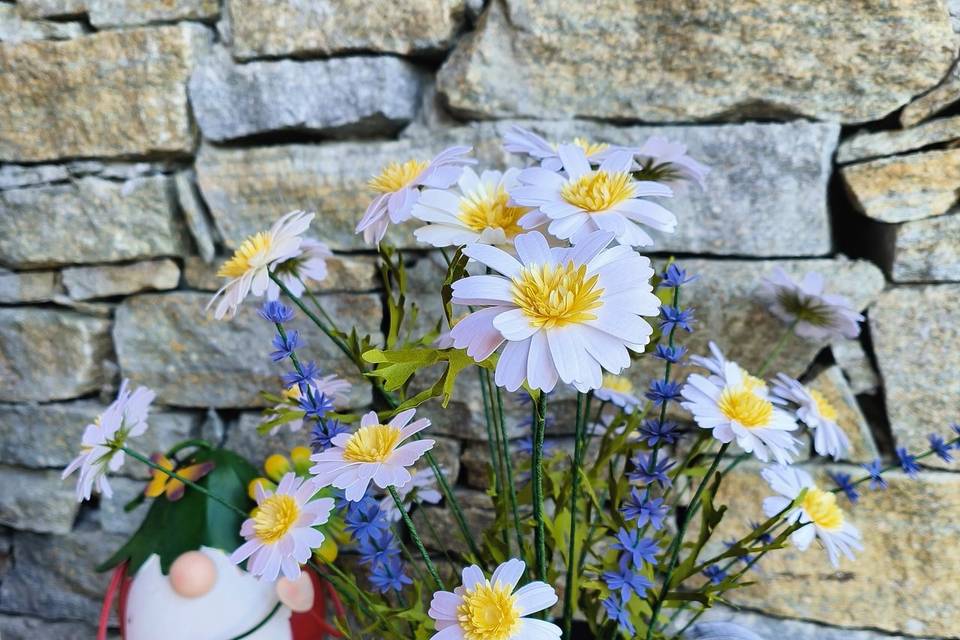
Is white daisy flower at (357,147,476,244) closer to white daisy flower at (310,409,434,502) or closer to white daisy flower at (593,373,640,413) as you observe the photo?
white daisy flower at (310,409,434,502)

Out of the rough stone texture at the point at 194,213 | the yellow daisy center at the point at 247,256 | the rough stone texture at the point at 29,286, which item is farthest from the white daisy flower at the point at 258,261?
the rough stone texture at the point at 29,286

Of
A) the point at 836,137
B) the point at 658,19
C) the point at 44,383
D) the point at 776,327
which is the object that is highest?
the point at 658,19

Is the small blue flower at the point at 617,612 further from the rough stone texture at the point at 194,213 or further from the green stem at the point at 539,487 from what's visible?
the rough stone texture at the point at 194,213

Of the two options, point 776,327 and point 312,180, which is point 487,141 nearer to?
point 312,180

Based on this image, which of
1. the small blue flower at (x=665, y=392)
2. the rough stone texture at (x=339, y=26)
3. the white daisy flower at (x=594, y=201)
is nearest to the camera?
the white daisy flower at (x=594, y=201)

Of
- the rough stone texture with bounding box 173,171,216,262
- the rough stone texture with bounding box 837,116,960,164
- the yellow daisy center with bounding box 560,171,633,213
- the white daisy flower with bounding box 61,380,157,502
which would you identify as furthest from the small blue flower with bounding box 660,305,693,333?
the rough stone texture with bounding box 173,171,216,262

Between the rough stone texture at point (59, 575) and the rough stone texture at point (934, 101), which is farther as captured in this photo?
the rough stone texture at point (59, 575)

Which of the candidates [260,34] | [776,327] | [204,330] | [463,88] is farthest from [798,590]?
[260,34]
